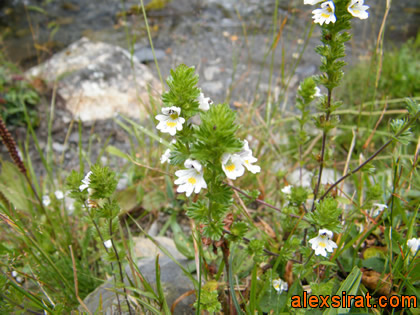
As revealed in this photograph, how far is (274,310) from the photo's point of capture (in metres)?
1.56

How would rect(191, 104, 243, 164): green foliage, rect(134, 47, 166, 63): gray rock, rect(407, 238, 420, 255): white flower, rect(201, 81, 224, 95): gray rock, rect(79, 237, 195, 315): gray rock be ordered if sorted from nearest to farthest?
rect(191, 104, 243, 164): green foliage < rect(407, 238, 420, 255): white flower < rect(79, 237, 195, 315): gray rock < rect(201, 81, 224, 95): gray rock < rect(134, 47, 166, 63): gray rock

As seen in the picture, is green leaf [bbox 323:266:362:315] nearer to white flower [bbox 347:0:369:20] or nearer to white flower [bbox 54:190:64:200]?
white flower [bbox 347:0:369:20]

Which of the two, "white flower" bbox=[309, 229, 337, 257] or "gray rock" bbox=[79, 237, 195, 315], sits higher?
"white flower" bbox=[309, 229, 337, 257]

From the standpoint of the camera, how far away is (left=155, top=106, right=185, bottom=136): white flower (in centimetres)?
124

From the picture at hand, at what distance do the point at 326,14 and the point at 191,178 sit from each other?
945 mm

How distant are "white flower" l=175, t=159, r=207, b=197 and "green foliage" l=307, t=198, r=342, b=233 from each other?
58 centimetres

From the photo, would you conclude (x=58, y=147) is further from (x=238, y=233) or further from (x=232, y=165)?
(x=232, y=165)

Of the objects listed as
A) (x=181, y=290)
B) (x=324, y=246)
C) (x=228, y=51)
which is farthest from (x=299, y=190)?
(x=228, y=51)

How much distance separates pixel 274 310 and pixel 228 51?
4.55 metres

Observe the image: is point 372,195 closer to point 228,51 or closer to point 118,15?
point 228,51

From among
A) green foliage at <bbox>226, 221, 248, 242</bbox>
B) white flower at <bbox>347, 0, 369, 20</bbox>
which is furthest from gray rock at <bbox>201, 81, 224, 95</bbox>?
green foliage at <bbox>226, 221, 248, 242</bbox>

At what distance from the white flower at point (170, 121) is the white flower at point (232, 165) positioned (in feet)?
0.71

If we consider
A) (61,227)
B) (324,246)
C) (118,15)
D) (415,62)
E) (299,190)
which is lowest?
(61,227)

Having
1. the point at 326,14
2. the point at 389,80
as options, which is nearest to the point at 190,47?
the point at 389,80
